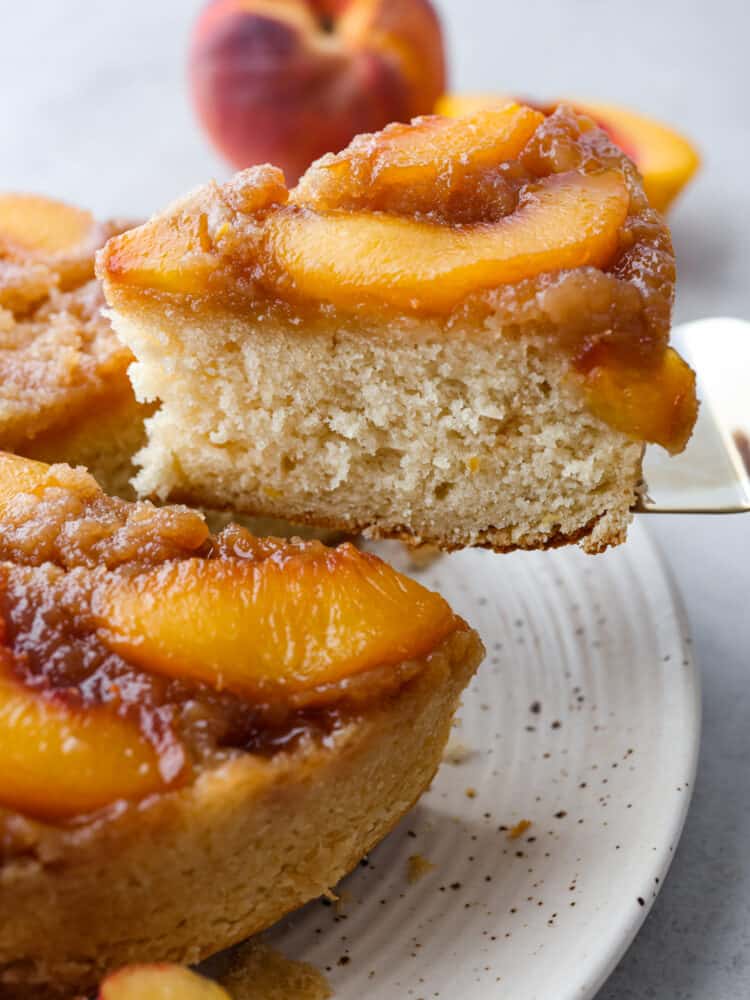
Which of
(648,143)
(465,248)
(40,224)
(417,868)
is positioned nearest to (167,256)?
(465,248)

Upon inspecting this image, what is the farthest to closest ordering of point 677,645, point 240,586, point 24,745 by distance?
point 677,645 → point 240,586 → point 24,745

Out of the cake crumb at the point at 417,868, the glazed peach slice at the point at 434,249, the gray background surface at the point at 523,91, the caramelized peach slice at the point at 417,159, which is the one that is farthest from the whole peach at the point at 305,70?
the cake crumb at the point at 417,868

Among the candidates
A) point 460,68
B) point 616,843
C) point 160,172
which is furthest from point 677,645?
point 460,68

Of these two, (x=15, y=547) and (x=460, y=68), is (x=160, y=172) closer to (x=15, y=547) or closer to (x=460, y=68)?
(x=460, y=68)

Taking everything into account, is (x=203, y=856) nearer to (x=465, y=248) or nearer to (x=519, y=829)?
(x=519, y=829)

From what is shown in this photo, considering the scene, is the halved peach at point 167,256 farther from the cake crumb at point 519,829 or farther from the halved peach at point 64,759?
the cake crumb at point 519,829
